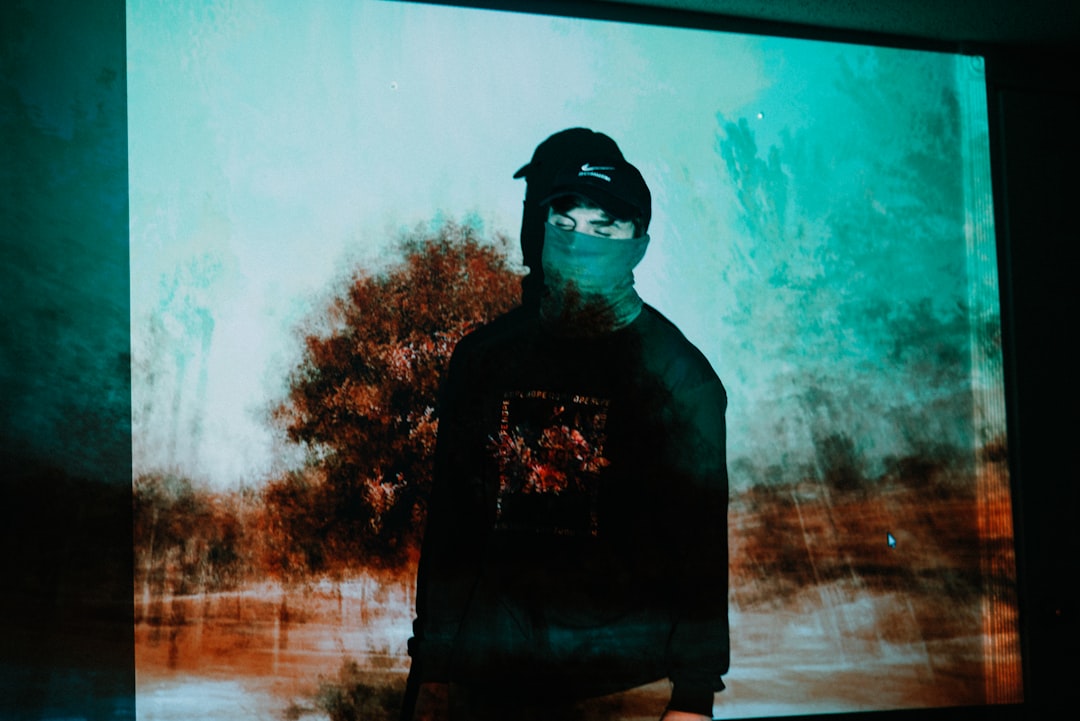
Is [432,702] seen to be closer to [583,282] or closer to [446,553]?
[446,553]

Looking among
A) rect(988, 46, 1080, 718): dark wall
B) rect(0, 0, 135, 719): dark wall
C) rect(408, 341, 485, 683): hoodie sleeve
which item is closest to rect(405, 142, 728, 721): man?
rect(408, 341, 485, 683): hoodie sleeve

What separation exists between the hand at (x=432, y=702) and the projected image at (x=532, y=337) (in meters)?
0.06

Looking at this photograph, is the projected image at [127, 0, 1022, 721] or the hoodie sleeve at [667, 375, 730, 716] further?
the hoodie sleeve at [667, 375, 730, 716]

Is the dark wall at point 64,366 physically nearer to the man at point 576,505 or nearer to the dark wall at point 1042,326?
the man at point 576,505

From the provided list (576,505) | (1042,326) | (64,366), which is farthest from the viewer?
(1042,326)

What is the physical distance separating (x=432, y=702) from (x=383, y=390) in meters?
0.91

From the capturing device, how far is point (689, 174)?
9.29 feet

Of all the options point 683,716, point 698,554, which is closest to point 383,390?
point 698,554

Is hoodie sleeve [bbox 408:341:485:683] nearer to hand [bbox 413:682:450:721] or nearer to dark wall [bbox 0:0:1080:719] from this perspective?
hand [bbox 413:682:450:721]

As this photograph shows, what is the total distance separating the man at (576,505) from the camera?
2557 mm

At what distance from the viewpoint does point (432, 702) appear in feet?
8.38

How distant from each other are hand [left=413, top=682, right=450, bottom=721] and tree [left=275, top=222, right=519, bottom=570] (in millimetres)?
373

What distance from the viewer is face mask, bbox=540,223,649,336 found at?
2.66 meters

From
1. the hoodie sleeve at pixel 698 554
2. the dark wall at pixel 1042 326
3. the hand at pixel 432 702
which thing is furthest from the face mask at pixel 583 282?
the dark wall at pixel 1042 326
